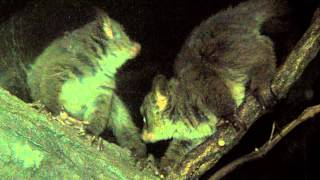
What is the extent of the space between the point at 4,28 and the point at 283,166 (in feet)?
8.33

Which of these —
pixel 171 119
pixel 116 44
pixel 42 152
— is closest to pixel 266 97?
pixel 171 119

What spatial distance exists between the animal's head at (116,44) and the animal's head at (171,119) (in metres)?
0.53

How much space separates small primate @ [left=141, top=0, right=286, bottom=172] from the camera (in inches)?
151

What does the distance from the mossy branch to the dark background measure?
52 cm

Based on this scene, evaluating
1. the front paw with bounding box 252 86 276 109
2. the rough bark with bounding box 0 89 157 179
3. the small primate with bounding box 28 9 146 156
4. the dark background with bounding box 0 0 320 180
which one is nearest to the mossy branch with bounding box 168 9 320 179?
the front paw with bounding box 252 86 276 109

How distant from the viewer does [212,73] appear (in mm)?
3887

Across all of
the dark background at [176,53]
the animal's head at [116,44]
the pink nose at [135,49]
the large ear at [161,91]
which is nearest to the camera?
the large ear at [161,91]

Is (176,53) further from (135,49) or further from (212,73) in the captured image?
(212,73)

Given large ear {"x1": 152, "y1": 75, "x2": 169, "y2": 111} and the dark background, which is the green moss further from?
the dark background

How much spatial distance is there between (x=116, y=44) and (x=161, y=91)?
773mm

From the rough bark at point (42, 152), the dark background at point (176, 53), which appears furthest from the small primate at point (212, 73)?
the rough bark at point (42, 152)

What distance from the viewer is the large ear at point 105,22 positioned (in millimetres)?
4059

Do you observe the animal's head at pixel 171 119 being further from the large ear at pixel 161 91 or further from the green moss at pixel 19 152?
the green moss at pixel 19 152

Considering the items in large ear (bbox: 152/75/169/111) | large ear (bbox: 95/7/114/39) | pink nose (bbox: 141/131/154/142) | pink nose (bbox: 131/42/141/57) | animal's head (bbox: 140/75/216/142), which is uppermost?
large ear (bbox: 95/7/114/39)
